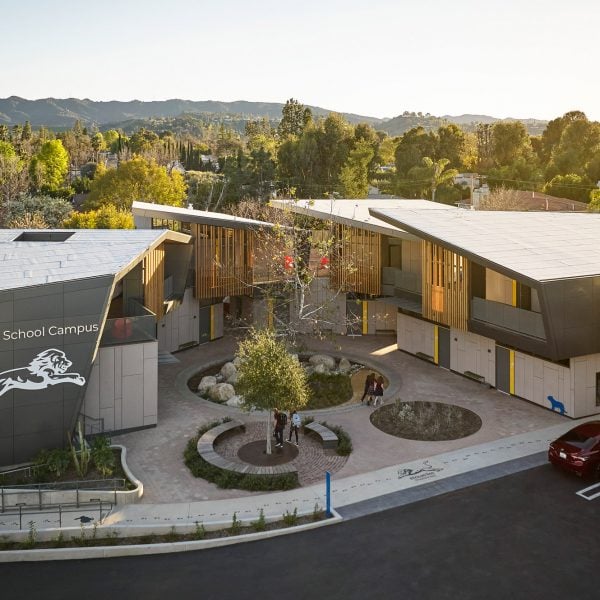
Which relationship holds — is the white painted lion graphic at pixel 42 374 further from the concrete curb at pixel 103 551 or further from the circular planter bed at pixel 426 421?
the circular planter bed at pixel 426 421

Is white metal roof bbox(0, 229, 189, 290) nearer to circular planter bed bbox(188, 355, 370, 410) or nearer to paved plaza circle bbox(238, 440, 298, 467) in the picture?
circular planter bed bbox(188, 355, 370, 410)

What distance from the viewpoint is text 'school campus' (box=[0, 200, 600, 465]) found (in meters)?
19.2

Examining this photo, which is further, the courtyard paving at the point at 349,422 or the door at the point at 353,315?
the door at the point at 353,315

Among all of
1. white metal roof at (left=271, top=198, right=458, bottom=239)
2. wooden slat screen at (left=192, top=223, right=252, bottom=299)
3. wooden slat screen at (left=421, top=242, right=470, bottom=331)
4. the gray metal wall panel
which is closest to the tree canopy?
white metal roof at (left=271, top=198, right=458, bottom=239)

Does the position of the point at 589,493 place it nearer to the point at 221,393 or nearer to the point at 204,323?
the point at 221,393

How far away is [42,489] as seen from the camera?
17312 mm

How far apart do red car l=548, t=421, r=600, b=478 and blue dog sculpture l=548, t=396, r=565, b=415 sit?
454 centimetres

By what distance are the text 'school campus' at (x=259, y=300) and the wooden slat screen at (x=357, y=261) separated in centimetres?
8

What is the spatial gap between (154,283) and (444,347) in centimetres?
1430

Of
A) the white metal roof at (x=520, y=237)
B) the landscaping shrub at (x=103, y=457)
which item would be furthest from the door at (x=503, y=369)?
the landscaping shrub at (x=103, y=457)

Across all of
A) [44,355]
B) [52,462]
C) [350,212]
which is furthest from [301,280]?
[52,462]

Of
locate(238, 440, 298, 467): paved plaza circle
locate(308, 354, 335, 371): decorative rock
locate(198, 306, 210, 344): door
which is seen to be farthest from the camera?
locate(198, 306, 210, 344): door

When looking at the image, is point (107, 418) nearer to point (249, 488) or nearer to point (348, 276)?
point (249, 488)

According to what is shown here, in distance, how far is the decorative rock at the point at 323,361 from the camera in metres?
30.8
